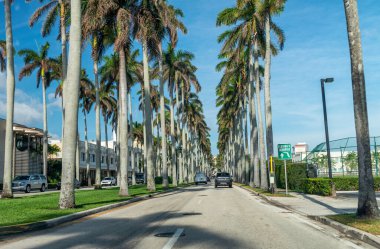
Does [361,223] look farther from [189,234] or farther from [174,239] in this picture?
[174,239]

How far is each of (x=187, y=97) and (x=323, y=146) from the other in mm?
34771

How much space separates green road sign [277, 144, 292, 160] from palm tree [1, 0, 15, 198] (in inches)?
652

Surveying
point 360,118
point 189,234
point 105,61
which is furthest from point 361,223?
point 105,61

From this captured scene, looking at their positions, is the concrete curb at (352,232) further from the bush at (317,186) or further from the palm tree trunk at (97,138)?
the palm tree trunk at (97,138)

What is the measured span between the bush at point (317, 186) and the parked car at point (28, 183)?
27.2 meters

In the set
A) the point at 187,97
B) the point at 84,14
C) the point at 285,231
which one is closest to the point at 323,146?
the point at 84,14

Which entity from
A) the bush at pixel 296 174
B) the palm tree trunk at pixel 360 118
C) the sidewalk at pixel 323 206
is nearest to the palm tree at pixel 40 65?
the bush at pixel 296 174

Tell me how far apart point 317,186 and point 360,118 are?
539 inches

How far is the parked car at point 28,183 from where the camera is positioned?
39000 millimetres

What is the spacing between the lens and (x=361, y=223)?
10.1m

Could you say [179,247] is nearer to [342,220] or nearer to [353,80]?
[342,220]

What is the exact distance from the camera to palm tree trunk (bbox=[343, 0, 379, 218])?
35.6ft

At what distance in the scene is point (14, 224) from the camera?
36.1 feet

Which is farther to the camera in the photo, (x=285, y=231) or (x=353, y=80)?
Result: (x=353, y=80)
